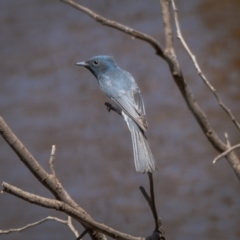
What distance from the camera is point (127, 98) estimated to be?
A: 1789 mm

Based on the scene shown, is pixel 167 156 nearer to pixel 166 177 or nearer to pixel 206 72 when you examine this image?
pixel 166 177

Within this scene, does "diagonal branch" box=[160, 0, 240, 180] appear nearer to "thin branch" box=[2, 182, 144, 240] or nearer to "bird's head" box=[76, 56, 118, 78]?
"thin branch" box=[2, 182, 144, 240]

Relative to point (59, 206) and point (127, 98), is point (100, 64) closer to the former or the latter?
point (127, 98)

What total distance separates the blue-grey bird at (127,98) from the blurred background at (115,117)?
112 cm

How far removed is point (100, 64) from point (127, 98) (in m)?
0.20

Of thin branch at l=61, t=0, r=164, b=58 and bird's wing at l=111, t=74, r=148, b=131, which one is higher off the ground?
bird's wing at l=111, t=74, r=148, b=131

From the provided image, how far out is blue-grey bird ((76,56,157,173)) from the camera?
5.02 ft


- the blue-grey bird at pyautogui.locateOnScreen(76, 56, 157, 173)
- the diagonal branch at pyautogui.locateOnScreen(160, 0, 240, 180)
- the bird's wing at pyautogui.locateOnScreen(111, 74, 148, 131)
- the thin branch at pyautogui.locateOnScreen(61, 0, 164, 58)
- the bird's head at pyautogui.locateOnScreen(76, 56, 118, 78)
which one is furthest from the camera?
the bird's head at pyautogui.locateOnScreen(76, 56, 118, 78)

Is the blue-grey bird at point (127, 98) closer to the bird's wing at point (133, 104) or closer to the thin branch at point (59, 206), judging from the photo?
the bird's wing at point (133, 104)

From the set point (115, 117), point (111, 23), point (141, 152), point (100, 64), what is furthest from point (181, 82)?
point (115, 117)

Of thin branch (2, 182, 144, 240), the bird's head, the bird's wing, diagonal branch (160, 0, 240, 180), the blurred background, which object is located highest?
the blurred background

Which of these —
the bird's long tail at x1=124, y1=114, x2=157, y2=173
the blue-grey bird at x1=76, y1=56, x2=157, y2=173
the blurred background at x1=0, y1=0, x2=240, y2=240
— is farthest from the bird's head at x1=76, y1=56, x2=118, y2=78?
the blurred background at x1=0, y1=0, x2=240, y2=240

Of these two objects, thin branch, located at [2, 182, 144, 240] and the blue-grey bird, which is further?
the blue-grey bird

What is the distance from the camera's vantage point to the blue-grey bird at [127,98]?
60.2 inches
